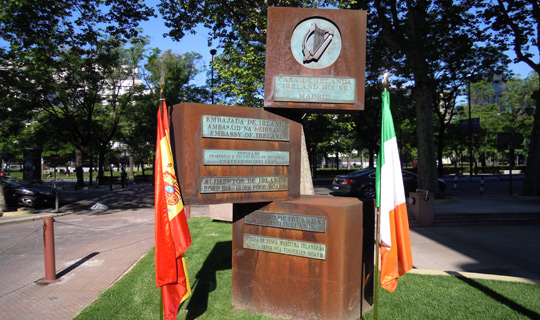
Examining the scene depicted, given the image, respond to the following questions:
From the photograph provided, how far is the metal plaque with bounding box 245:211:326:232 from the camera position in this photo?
4.59 meters

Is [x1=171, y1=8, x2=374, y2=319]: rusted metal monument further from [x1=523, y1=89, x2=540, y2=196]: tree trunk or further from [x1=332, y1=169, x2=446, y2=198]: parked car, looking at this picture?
[x1=523, y1=89, x2=540, y2=196]: tree trunk

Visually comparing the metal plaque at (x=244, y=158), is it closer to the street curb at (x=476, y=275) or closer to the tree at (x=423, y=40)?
the street curb at (x=476, y=275)

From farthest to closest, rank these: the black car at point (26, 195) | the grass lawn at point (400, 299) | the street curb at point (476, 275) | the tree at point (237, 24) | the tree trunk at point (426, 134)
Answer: the black car at point (26, 195) → the tree trunk at point (426, 134) → the tree at point (237, 24) → the street curb at point (476, 275) → the grass lawn at point (400, 299)

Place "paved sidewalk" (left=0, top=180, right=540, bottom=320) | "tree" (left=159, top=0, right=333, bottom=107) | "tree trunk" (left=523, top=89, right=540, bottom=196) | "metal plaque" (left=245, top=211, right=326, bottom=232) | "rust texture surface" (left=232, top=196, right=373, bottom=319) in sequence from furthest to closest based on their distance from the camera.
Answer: "tree trunk" (left=523, top=89, right=540, bottom=196) → "tree" (left=159, top=0, right=333, bottom=107) → "paved sidewalk" (left=0, top=180, right=540, bottom=320) → "metal plaque" (left=245, top=211, right=326, bottom=232) → "rust texture surface" (left=232, top=196, right=373, bottom=319)

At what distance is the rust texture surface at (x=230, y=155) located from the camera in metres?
4.43

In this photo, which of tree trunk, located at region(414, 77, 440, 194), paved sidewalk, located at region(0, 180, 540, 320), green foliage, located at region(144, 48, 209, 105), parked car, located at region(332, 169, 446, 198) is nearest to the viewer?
paved sidewalk, located at region(0, 180, 540, 320)

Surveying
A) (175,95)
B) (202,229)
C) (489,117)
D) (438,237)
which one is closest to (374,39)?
(438,237)

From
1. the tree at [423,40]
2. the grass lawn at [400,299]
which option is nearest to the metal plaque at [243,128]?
the grass lawn at [400,299]

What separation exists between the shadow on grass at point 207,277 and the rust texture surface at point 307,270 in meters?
0.57

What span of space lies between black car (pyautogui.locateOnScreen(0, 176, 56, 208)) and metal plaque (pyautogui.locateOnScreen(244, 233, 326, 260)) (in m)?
16.9

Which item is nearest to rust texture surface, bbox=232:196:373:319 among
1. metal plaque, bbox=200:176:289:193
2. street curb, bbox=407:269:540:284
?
metal plaque, bbox=200:176:289:193

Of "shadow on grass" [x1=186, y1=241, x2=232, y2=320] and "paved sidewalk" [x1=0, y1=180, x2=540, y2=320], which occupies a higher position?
"shadow on grass" [x1=186, y1=241, x2=232, y2=320]

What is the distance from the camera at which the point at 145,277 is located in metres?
6.41

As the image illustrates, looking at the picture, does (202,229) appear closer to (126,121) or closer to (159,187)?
(159,187)
